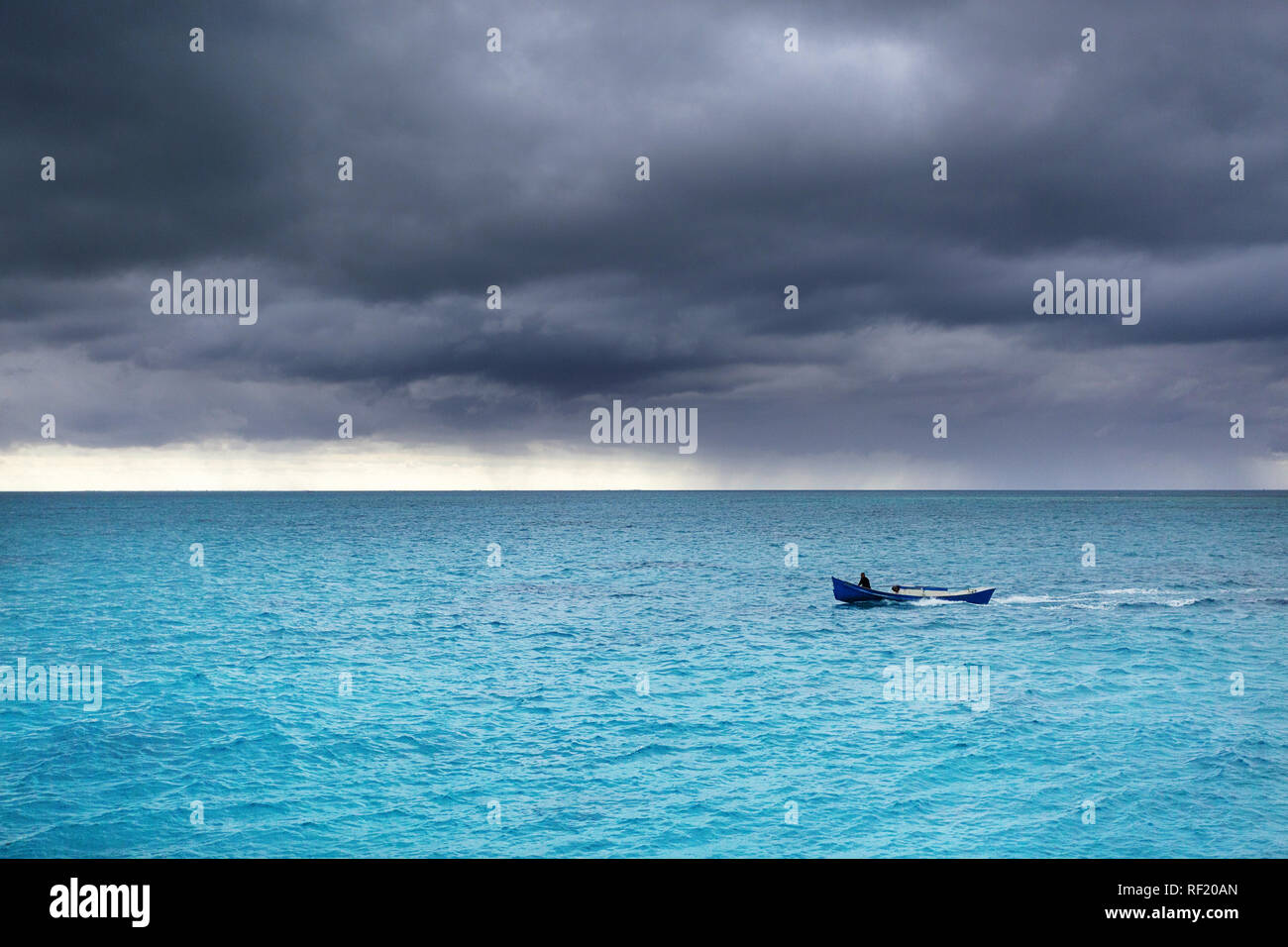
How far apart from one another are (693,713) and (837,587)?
3184cm

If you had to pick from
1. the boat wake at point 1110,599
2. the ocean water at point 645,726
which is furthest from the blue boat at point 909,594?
the boat wake at point 1110,599

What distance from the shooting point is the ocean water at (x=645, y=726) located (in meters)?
22.6

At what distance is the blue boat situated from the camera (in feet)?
202

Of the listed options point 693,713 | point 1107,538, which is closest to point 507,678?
point 693,713

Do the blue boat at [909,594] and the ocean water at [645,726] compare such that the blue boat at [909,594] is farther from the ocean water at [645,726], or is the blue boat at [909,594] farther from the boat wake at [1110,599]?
the boat wake at [1110,599]

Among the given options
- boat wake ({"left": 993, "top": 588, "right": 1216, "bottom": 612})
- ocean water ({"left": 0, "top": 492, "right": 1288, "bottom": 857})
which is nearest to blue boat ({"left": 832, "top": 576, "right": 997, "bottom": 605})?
ocean water ({"left": 0, "top": 492, "right": 1288, "bottom": 857})

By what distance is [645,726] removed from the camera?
105 feet

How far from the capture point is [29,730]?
32.3 meters

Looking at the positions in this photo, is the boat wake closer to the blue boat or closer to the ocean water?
the ocean water

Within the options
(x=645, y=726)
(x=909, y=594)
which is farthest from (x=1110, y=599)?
(x=645, y=726)

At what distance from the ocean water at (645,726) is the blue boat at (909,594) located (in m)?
1.40

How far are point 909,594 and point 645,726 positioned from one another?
1416 inches
